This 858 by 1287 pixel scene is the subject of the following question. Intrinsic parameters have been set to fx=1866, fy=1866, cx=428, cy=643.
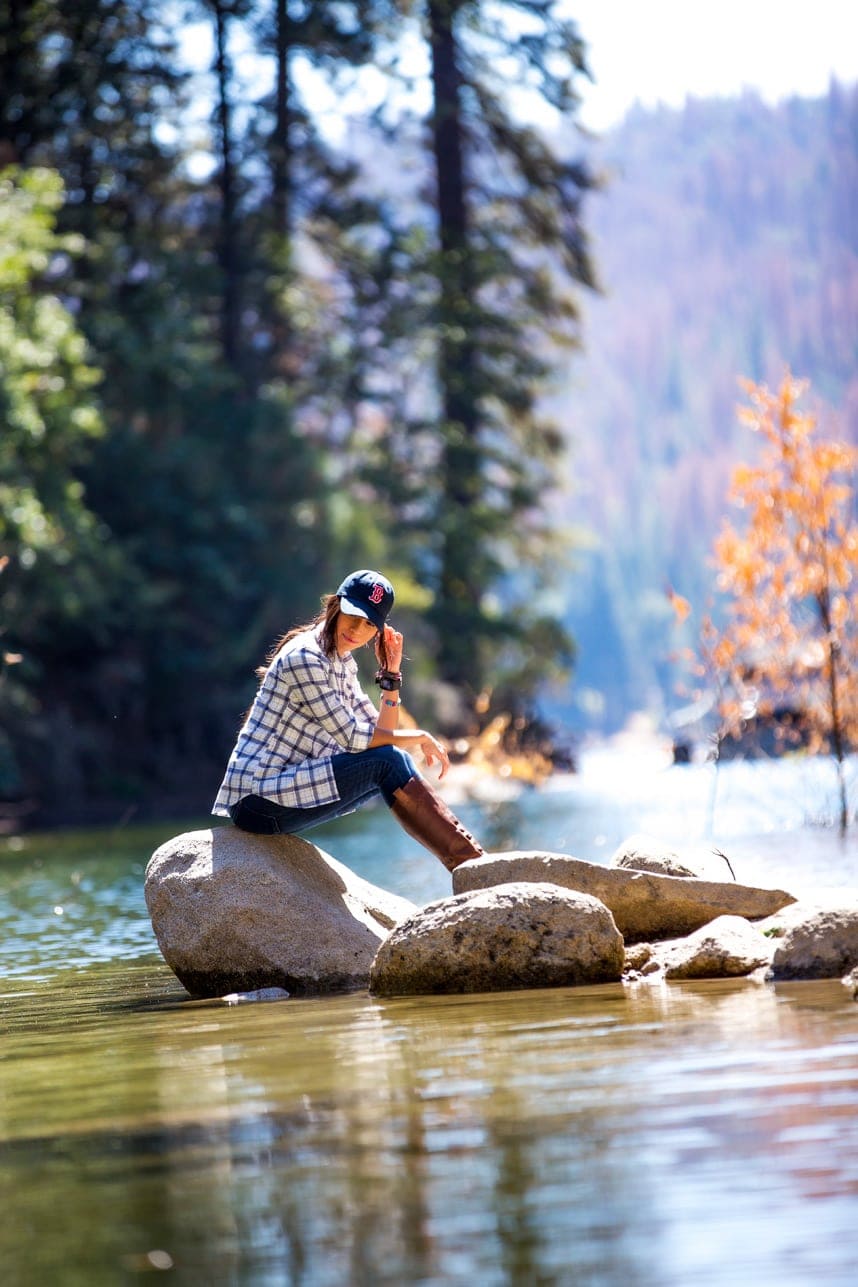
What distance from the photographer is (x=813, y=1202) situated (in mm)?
3654

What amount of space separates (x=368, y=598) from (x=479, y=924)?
164cm

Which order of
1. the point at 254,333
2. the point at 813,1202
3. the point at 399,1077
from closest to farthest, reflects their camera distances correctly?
the point at 813,1202
the point at 399,1077
the point at 254,333

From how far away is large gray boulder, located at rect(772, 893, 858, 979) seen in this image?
279 inches

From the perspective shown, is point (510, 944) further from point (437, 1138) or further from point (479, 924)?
point (437, 1138)

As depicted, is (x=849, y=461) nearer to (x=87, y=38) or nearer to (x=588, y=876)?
(x=588, y=876)

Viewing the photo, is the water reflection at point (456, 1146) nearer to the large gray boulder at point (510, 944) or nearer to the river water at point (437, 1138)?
the river water at point (437, 1138)

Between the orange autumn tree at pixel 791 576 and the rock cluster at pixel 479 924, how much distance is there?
5729 millimetres

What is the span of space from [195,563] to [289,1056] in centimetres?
2532

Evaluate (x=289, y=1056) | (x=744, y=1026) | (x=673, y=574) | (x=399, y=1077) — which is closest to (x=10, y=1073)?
(x=289, y=1056)

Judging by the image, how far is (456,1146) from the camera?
14.4 feet

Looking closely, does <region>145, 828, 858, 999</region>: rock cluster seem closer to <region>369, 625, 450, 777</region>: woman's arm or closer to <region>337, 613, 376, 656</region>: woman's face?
<region>369, 625, 450, 777</region>: woman's arm

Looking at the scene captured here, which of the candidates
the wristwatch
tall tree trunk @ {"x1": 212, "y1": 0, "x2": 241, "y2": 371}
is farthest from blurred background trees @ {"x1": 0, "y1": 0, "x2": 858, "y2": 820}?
the wristwatch

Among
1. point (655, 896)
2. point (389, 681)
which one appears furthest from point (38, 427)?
point (655, 896)

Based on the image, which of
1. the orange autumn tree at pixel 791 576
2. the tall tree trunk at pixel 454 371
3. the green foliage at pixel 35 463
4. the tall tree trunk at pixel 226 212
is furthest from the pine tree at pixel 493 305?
the orange autumn tree at pixel 791 576
